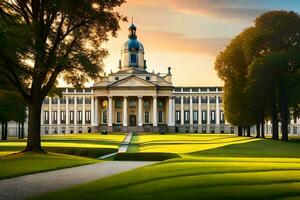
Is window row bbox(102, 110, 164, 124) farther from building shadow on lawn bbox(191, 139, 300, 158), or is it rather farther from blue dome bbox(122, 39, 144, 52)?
building shadow on lawn bbox(191, 139, 300, 158)

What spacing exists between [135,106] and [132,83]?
7.64m

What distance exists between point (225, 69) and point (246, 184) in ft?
189

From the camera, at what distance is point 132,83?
130 meters

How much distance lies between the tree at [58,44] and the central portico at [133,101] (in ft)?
286

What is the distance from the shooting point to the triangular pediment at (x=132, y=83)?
12912cm

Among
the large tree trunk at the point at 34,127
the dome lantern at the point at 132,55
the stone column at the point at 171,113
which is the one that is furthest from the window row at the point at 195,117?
the large tree trunk at the point at 34,127

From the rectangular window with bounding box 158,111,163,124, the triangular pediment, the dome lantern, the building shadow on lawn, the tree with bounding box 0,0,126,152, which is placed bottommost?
the building shadow on lawn

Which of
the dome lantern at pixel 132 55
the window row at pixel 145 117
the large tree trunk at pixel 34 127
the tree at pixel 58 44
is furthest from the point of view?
the dome lantern at pixel 132 55

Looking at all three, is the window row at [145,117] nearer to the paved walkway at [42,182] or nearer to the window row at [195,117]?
the window row at [195,117]

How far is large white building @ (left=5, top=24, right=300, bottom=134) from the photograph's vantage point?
12962cm

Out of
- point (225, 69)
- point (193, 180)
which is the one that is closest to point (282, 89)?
point (225, 69)

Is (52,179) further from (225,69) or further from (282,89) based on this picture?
(225,69)

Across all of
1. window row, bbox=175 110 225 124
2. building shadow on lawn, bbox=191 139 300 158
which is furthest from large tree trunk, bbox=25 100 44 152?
window row, bbox=175 110 225 124

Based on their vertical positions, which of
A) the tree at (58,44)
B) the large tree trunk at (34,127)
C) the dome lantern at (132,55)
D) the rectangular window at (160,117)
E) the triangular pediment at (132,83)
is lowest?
the large tree trunk at (34,127)
